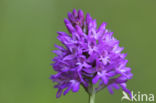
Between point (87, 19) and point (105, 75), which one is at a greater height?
point (87, 19)

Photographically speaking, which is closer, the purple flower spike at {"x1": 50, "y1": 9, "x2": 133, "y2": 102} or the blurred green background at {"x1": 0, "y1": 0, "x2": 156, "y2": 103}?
the purple flower spike at {"x1": 50, "y1": 9, "x2": 133, "y2": 102}

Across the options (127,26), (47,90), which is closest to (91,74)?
(47,90)

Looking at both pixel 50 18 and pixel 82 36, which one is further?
pixel 50 18

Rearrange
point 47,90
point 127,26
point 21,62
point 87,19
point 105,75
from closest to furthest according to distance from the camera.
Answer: point 105,75 → point 87,19 → point 47,90 → point 21,62 → point 127,26

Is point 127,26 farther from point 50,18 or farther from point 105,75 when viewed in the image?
point 105,75

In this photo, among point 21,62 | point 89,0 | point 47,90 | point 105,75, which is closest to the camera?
point 105,75
